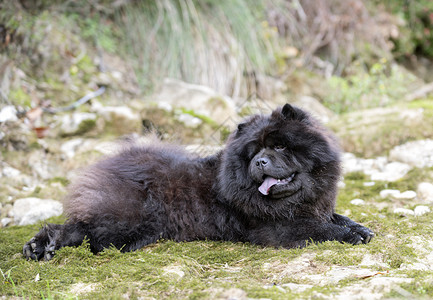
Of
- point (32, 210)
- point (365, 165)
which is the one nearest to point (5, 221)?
point (32, 210)

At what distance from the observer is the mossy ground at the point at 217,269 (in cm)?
216

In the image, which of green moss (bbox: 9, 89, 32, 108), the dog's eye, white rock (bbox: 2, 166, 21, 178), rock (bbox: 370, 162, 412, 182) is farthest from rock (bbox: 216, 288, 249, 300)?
green moss (bbox: 9, 89, 32, 108)

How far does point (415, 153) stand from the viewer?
5.18 metres

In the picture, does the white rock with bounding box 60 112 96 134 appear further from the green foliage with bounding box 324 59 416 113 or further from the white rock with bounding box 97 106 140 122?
the green foliage with bounding box 324 59 416 113

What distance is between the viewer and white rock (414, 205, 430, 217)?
146 inches

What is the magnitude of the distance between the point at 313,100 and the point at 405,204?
531 cm

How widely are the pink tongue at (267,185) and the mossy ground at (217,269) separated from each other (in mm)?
451

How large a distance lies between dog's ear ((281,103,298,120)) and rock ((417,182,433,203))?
1849mm

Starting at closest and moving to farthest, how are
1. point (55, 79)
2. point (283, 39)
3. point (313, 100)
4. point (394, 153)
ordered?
1. point (394, 153)
2. point (55, 79)
3. point (313, 100)
4. point (283, 39)

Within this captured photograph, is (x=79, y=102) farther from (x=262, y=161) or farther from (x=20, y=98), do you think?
(x=262, y=161)

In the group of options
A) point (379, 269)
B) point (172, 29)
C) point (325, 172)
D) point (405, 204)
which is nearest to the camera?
point (379, 269)

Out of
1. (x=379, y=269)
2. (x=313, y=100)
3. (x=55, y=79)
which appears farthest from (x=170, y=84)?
(x=379, y=269)

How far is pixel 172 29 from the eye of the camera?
8.16 metres

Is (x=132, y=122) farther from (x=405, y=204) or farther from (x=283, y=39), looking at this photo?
(x=283, y=39)
